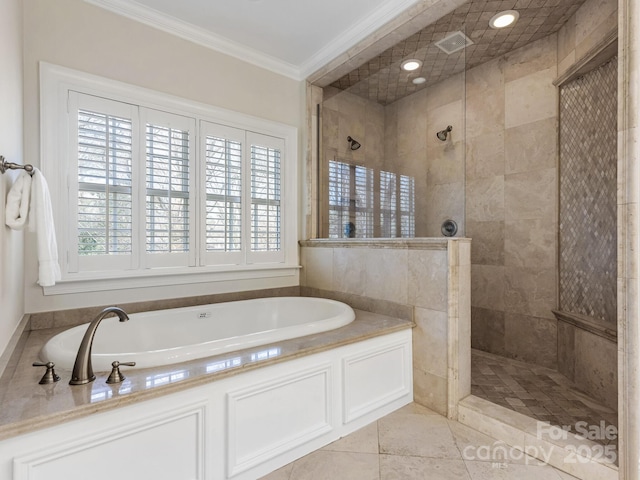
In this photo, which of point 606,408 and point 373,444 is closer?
point 373,444

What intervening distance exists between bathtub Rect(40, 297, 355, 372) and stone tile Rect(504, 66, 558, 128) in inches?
88.1

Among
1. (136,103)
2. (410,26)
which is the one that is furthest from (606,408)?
(136,103)

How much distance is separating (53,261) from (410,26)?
260 centimetres

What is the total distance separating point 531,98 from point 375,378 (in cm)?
263

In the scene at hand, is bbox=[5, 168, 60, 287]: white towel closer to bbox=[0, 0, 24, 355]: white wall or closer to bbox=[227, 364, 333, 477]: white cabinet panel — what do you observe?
bbox=[0, 0, 24, 355]: white wall

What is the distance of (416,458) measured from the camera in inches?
65.8

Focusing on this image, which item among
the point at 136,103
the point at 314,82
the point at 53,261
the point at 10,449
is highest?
the point at 314,82

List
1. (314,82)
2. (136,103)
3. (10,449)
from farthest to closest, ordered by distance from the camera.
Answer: (314,82) → (136,103) → (10,449)

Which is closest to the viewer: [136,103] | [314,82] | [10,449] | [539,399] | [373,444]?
[10,449]

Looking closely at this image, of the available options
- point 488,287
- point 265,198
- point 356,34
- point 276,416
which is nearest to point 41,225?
point 276,416

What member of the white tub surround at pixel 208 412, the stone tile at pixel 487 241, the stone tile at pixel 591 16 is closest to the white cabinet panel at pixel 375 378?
the white tub surround at pixel 208 412

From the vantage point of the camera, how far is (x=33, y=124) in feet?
6.56

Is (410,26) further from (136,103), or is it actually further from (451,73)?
(136,103)

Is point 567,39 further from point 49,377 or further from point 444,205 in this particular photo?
point 49,377
